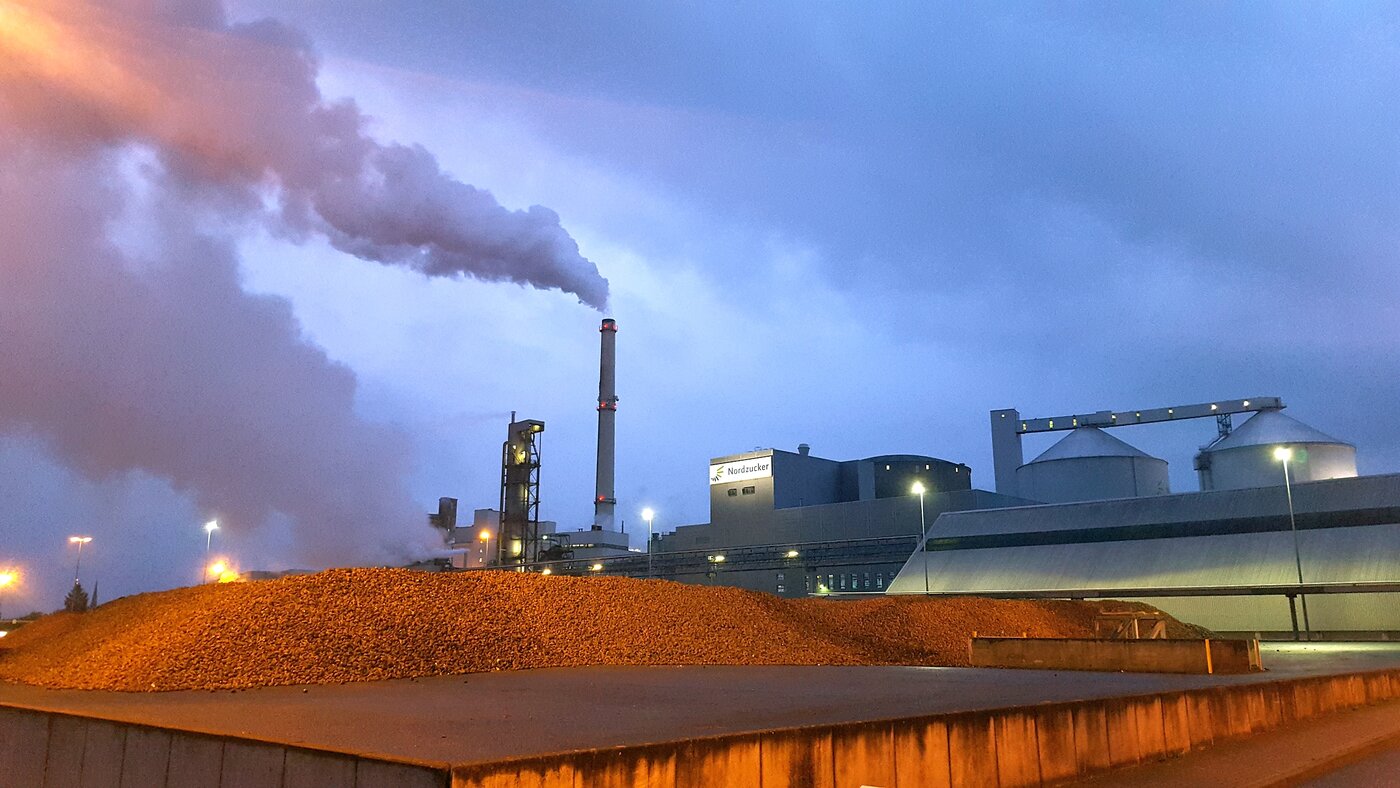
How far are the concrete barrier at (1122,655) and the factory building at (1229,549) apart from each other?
2356cm

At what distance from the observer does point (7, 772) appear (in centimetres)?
1060

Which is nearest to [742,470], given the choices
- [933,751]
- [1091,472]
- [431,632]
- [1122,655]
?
[1091,472]

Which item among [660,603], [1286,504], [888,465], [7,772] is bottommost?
[7,772]

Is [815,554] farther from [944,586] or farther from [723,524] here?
Result: [944,586]

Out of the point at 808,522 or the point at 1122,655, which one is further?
the point at 808,522

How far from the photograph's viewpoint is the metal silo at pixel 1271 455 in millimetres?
62719

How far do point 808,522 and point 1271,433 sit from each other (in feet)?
119

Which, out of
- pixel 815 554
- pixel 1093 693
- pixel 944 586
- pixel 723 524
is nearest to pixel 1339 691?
pixel 1093 693

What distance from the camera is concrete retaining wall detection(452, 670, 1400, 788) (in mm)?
6316

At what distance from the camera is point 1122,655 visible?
62.7ft

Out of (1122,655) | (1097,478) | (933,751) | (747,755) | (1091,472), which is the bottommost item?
(1122,655)

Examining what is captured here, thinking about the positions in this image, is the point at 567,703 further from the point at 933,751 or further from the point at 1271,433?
the point at 1271,433

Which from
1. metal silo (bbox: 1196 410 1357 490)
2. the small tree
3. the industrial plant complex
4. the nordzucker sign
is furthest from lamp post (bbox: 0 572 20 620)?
metal silo (bbox: 1196 410 1357 490)

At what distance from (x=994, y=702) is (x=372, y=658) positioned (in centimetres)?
1155
